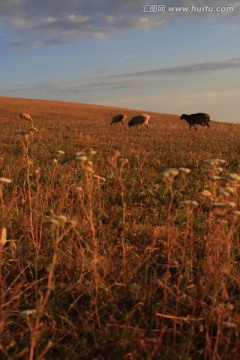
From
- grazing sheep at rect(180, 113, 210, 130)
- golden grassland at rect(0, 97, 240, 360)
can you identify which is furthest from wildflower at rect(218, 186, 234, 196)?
grazing sheep at rect(180, 113, 210, 130)

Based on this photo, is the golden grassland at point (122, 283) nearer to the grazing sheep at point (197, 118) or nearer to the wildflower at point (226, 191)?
the wildflower at point (226, 191)

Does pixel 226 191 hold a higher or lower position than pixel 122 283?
higher

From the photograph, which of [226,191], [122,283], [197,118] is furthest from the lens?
[197,118]

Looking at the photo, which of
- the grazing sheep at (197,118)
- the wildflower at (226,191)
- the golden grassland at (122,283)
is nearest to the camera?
the golden grassland at (122,283)

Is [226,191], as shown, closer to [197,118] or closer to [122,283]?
[122,283]

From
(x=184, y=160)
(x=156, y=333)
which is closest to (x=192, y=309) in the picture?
(x=156, y=333)

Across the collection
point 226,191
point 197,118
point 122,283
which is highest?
point 197,118

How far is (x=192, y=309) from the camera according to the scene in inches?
146

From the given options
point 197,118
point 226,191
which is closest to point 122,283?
point 226,191

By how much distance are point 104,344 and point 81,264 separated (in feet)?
3.62

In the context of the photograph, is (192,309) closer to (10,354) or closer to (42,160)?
(10,354)

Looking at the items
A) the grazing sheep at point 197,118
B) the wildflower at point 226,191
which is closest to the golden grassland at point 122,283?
the wildflower at point 226,191

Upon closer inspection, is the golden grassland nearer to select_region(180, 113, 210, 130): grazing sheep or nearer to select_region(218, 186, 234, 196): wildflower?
select_region(218, 186, 234, 196): wildflower

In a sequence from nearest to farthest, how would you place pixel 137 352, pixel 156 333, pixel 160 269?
pixel 137 352 < pixel 156 333 < pixel 160 269
